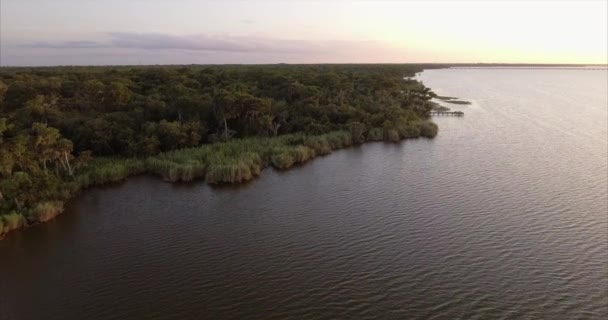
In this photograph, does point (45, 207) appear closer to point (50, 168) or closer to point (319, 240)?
point (50, 168)

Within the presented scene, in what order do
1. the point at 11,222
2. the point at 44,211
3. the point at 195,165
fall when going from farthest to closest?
the point at 195,165
the point at 44,211
the point at 11,222

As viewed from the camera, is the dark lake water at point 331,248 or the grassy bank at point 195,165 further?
the grassy bank at point 195,165

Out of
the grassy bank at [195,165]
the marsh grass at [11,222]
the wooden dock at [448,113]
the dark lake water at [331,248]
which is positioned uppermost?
the wooden dock at [448,113]

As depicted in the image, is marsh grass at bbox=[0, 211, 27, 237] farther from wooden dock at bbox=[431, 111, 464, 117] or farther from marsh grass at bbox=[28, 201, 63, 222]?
wooden dock at bbox=[431, 111, 464, 117]

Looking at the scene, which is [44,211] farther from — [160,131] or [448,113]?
[448,113]

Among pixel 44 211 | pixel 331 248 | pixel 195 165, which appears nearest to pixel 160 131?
pixel 195 165

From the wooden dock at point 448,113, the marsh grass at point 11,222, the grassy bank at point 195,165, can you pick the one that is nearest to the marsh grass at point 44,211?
the grassy bank at point 195,165

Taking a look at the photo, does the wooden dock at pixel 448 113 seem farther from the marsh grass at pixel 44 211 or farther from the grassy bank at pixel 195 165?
the marsh grass at pixel 44 211
